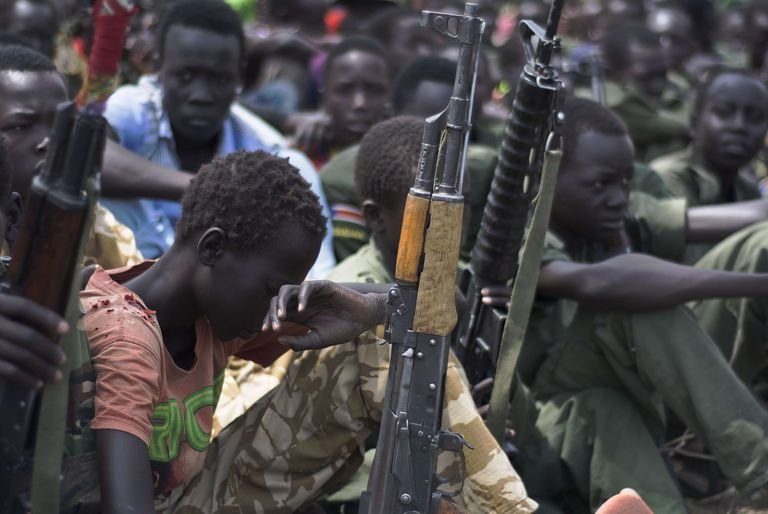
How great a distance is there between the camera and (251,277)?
2.84 m

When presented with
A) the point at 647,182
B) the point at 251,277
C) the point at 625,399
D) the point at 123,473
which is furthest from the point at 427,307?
the point at 647,182

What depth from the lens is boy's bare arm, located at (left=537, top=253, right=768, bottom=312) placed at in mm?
3799

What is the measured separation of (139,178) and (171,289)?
139cm

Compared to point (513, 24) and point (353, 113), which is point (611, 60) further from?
point (353, 113)

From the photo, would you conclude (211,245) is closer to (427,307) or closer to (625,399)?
(427,307)

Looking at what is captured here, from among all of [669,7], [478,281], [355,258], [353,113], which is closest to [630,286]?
[478,281]

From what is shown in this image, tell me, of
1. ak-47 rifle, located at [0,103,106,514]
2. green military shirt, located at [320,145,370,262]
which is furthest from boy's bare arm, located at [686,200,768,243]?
ak-47 rifle, located at [0,103,106,514]

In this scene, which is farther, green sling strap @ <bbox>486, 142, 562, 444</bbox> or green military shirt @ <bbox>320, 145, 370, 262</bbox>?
green military shirt @ <bbox>320, 145, 370, 262</bbox>

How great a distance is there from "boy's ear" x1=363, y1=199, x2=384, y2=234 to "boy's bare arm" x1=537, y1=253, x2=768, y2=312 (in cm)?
57

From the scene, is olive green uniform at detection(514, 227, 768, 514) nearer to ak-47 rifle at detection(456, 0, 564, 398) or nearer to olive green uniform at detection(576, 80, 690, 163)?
ak-47 rifle at detection(456, 0, 564, 398)

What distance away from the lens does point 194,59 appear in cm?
462

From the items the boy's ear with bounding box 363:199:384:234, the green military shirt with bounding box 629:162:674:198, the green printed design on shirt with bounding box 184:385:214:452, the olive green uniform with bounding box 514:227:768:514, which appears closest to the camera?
the green printed design on shirt with bounding box 184:385:214:452

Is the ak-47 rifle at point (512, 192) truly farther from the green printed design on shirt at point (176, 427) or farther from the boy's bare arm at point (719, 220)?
the boy's bare arm at point (719, 220)

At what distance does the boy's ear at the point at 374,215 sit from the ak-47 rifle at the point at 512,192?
33cm
